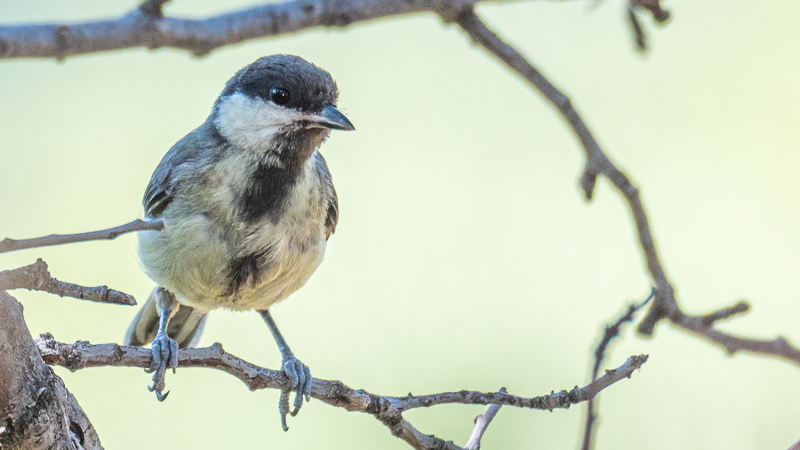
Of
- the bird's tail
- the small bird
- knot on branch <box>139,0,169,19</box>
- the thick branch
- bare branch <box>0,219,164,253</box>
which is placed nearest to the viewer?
bare branch <box>0,219,164,253</box>

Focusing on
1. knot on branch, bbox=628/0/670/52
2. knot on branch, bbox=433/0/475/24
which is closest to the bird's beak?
knot on branch, bbox=433/0/475/24

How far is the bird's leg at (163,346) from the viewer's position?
2338 millimetres

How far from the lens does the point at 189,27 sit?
1.47 metres

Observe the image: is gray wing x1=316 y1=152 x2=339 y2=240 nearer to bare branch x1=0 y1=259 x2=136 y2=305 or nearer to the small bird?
the small bird

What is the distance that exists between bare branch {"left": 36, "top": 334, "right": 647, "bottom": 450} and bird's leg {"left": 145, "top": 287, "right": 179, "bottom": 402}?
0.15 metres

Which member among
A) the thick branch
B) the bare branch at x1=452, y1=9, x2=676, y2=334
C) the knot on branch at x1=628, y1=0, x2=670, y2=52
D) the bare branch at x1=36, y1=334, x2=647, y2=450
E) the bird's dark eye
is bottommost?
the thick branch

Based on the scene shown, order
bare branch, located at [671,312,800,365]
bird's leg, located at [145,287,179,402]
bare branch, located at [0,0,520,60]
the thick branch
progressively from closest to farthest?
bare branch, located at [0,0,520,60], the thick branch, bare branch, located at [671,312,800,365], bird's leg, located at [145,287,179,402]

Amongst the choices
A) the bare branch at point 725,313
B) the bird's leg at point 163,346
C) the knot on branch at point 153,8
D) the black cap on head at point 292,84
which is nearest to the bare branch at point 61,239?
the knot on branch at point 153,8

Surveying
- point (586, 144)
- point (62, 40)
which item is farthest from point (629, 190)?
point (62, 40)

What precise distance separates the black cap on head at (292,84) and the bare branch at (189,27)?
67 centimetres

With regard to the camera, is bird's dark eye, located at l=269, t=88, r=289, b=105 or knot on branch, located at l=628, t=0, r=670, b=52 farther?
bird's dark eye, located at l=269, t=88, r=289, b=105

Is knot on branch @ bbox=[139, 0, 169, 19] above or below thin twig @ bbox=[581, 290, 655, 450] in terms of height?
above

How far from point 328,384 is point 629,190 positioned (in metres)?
0.98

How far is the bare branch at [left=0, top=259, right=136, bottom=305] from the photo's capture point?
126 cm
